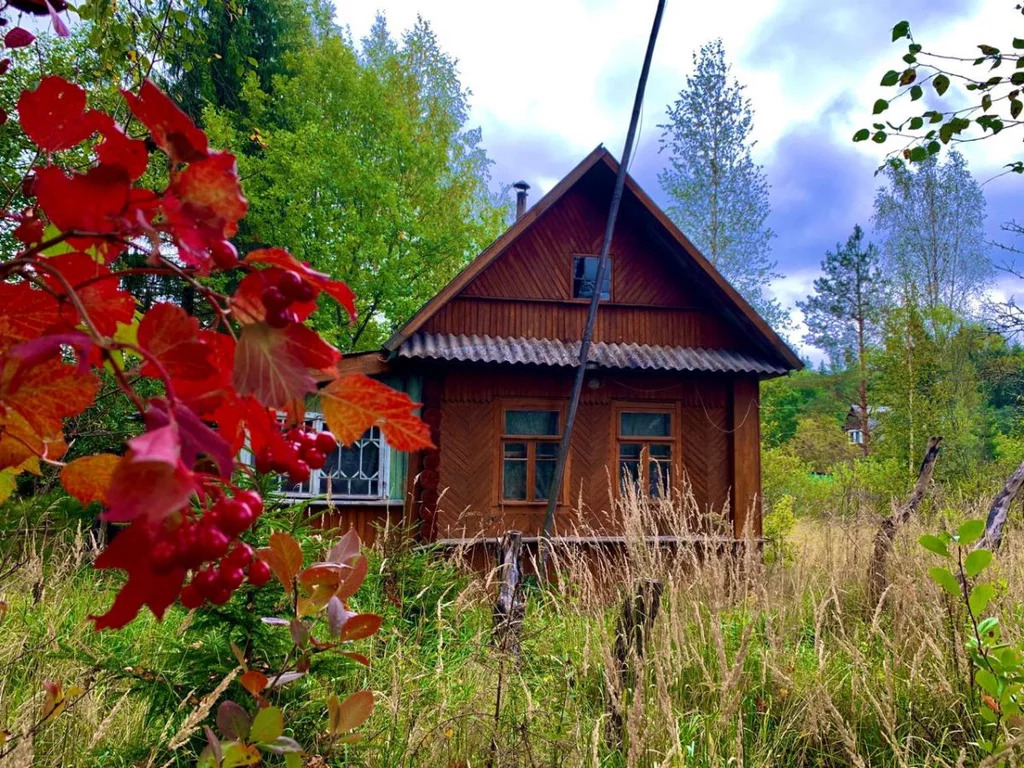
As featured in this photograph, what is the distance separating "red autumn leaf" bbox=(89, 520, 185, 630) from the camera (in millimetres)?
402

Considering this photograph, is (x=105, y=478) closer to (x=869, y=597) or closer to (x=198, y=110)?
(x=869, y=597)

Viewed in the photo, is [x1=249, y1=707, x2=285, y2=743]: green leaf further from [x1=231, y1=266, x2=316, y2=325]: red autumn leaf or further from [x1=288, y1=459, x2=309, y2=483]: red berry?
[x1=231, y1=266, x2=316, y2=325]: red autumn leaf

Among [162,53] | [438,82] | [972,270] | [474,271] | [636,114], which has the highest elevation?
[438,82]

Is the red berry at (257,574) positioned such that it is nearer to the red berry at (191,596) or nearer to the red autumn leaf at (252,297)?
the red berry at (191,596)

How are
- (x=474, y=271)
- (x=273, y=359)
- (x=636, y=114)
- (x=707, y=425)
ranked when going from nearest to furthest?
(x=273, y=359) < (x=636, y=114) < (x=474, y=271) < (x=707, y=425)

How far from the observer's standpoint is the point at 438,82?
17094mm

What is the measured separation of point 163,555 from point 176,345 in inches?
5.4

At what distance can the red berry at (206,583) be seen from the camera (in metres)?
0.54

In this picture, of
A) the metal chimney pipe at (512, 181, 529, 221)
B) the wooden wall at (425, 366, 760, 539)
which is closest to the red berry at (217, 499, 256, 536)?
the wooden wall at (425, 366, 760, 539)

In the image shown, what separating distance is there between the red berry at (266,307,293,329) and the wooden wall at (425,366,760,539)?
6.84 m

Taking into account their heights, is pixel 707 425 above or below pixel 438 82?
below

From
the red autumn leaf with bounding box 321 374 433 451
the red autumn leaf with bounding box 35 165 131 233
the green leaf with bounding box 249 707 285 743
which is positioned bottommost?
the green leaf with bounding box 249 707 285 743

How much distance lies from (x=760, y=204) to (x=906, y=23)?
1775cm

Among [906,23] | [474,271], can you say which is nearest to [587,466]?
[474,271]
